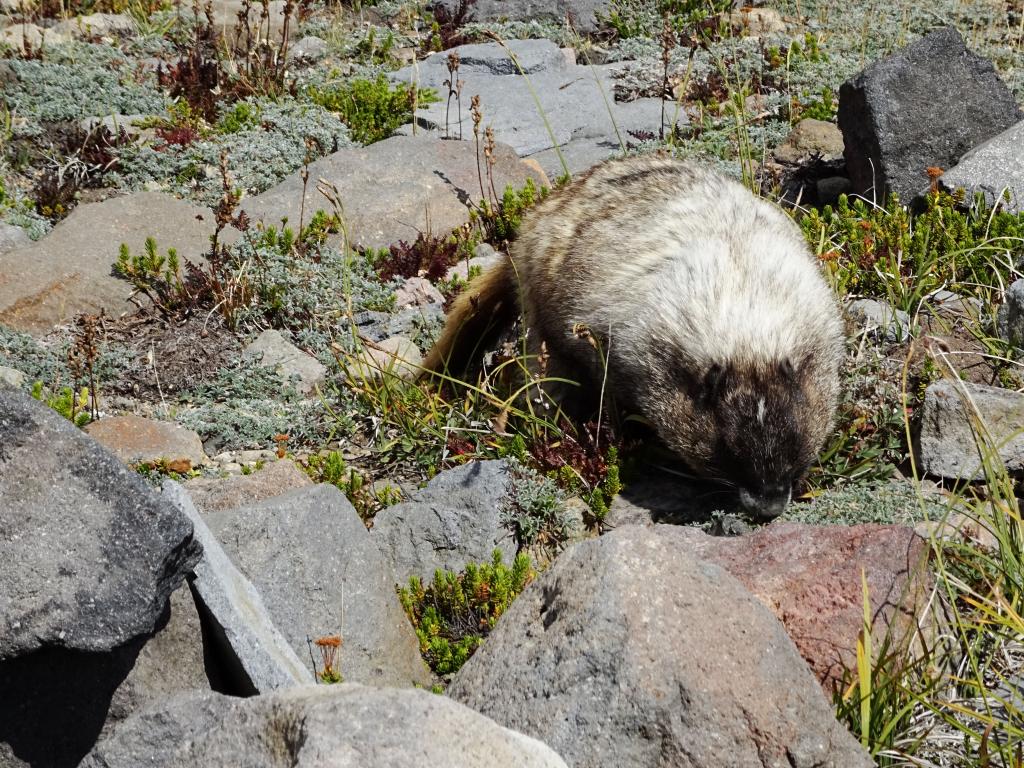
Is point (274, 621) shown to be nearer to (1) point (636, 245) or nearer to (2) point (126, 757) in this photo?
(2) point (126, 757)

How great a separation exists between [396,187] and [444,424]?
2819mm

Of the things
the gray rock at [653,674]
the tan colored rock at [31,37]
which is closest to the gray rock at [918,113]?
the gray rock at [653,674]

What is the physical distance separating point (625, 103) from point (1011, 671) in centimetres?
714

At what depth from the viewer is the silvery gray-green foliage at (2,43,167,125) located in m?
9.73

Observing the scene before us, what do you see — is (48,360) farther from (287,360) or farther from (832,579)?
(832,579)

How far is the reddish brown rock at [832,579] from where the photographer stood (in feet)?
13.4

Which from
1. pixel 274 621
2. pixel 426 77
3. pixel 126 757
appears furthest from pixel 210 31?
pixel 126 757

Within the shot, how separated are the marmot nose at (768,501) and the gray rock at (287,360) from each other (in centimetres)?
284

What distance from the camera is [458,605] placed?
490 cm

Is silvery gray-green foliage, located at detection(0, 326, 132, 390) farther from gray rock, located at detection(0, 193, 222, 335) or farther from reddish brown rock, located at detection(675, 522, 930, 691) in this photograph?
reddish brown rock, located at detection(675, 522, 930, 691)

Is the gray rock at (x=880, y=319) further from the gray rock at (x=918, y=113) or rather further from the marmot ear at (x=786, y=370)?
the gray rock at (x=918, y=113)

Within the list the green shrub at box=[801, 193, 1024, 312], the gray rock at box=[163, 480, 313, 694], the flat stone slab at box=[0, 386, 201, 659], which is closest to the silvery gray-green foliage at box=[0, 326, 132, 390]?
the gray rock at box=[163, 480, 313, 694]

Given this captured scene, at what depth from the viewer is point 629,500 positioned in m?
5.85

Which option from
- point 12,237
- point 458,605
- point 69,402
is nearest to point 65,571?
point 458,605
